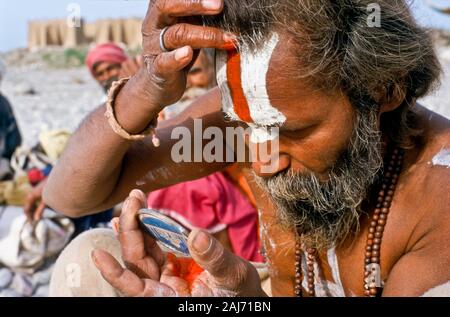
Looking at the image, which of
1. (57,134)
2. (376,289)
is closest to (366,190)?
(376,289)

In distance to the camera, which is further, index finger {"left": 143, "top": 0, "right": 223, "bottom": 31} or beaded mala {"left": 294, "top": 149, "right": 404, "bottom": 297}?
beaded mala {"left": 294, "top": 149, "right": 404, "bottom": 297}

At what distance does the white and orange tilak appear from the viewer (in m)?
2.05

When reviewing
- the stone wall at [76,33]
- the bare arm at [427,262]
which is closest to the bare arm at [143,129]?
the bare arm at [427,262]

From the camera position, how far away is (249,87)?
210cm

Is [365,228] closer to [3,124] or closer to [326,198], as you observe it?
[326,198]


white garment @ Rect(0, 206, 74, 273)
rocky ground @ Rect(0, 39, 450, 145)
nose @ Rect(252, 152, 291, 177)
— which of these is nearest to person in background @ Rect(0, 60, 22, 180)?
rocky ground @ Rect(0, 39, 450, 145)

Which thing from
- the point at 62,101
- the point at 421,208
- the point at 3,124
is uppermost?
the point at 421,208

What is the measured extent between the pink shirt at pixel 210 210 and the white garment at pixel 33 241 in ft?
3.14

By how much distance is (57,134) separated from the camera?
19.1ft

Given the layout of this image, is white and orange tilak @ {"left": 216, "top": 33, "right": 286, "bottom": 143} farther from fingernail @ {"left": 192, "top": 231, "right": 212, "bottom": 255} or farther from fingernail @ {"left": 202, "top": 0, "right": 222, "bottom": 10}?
fingernail @ {"left": 192, "top": 231, "right": 212, "bottom": 255}

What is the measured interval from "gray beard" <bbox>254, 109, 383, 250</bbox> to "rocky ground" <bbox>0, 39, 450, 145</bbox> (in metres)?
3.81

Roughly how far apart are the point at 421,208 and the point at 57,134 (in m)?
4.06
